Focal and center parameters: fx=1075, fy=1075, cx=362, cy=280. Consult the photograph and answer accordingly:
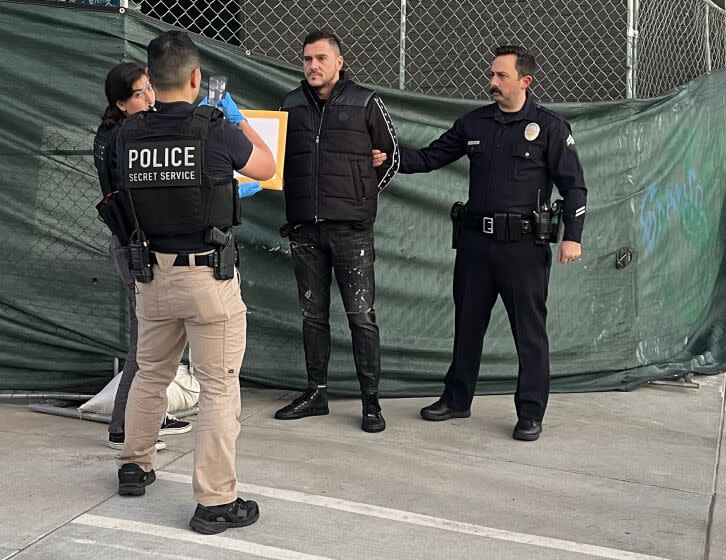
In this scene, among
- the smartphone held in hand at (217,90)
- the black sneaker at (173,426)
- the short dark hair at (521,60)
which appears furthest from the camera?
the short dark hair at (521,60)

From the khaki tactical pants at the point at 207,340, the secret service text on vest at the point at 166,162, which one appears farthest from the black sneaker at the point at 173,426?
the secret service text on vest at the point at 166,162

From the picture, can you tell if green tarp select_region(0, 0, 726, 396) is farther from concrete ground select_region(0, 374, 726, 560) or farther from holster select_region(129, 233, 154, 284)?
holster select_region(129, 233, 154, 284)

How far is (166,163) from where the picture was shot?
12.7ft

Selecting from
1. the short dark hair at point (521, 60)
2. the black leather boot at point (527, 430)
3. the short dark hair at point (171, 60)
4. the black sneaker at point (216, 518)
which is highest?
the short dark hair at point (521, 60)

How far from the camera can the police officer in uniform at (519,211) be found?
5.46 meters

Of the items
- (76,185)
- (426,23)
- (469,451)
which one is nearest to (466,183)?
(469,451)

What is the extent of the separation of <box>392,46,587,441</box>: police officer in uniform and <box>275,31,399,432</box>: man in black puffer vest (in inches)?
19.8

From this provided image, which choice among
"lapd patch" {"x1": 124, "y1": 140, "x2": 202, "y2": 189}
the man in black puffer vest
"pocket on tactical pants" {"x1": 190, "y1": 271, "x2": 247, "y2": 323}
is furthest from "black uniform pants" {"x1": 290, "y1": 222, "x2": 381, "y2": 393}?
"lapd patch" {"x1": 124, "y1": 140, "x2": 202, "y2": 189}

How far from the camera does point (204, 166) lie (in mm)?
3906

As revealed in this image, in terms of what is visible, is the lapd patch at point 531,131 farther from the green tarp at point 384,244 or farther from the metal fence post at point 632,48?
the metal fence post at point 632,48

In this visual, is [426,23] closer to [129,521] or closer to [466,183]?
[466,183]

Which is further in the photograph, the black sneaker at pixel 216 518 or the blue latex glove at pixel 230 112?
the blue latex glove at pixel 230 112

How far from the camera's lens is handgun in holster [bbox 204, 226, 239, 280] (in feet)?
13.0

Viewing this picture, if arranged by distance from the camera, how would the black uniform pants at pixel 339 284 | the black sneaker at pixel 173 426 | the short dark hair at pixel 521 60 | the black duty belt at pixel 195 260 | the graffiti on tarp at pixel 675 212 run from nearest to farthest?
the black duty belt at pixel 195 260 < the black sneaker at pixel 173 426 < the short dark hair at pixel 521 60 < the black uniform pants at pixel 339 284 < the graffiti on tarp at pixel 675 212
